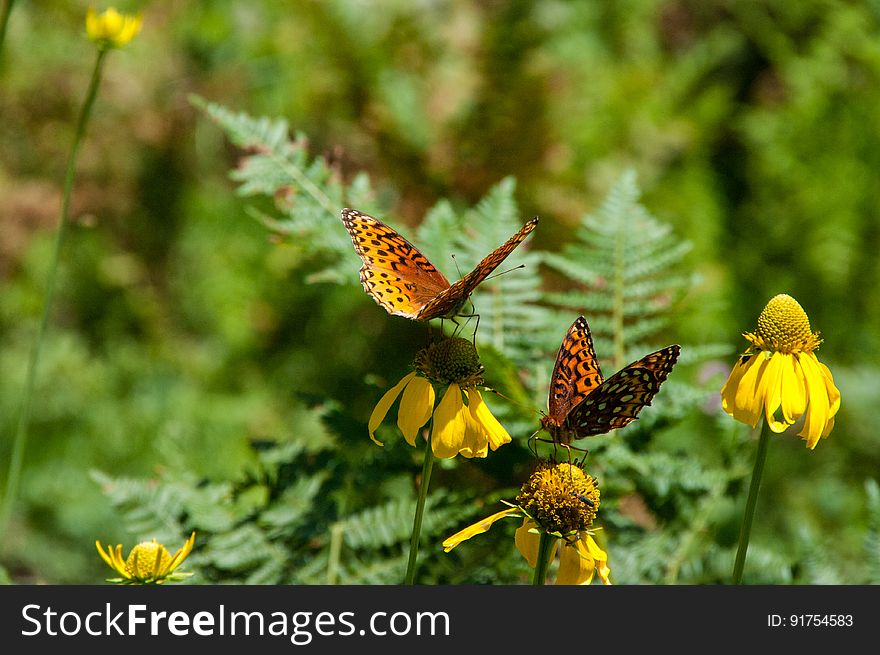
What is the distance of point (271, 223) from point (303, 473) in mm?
414

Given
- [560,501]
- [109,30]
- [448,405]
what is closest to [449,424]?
[448,405]

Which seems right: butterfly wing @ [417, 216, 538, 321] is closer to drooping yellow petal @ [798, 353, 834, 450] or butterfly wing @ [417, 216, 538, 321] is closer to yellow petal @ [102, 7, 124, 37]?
drooping yellow petal @ [798, 353, 834, 450]

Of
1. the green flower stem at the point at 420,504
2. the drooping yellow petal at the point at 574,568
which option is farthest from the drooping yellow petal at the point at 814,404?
the green flower stem at the point at 420,504

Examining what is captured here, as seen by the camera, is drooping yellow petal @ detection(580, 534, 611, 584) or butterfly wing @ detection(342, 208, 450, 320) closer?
drooping yellow petal @ detection(580, 534, 611, 584)

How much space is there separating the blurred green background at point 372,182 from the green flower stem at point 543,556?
1.55m

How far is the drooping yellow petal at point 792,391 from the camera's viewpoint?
97cm

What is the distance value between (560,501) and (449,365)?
191mm

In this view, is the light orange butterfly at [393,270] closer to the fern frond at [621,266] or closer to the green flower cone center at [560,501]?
the green flower cone center at [560,501]

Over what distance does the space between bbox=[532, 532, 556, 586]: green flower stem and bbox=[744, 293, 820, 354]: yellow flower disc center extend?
0.31 meters

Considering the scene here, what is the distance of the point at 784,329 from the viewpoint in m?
1.04

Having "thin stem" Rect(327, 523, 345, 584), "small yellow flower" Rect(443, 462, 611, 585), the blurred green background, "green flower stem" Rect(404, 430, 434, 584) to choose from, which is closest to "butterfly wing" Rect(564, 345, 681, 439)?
"small yellow flower" Rect(443, 462, 611, 585)

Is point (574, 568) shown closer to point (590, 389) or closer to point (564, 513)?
point (564, 513)

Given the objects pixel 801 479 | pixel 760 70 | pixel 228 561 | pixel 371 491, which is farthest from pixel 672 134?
pixel 228 561

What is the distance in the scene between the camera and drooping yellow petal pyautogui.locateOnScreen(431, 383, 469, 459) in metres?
1.00
